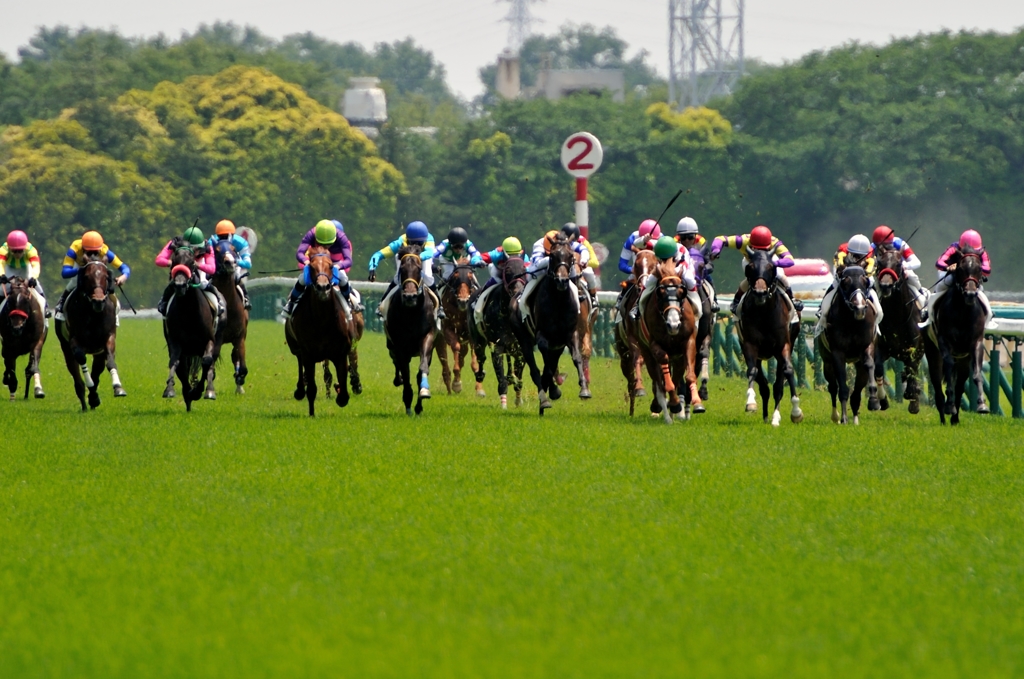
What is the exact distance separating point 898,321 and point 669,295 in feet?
8.51

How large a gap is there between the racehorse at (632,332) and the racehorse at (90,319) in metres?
4.72

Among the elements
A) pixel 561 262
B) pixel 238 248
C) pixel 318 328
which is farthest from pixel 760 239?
pixel 238 248

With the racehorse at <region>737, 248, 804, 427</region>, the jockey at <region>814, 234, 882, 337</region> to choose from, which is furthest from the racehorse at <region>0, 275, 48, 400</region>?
the jockey at <region>814, 234, 882, 337</region>

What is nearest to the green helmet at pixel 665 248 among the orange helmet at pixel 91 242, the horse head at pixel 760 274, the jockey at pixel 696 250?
the horse head at pixel 760 274

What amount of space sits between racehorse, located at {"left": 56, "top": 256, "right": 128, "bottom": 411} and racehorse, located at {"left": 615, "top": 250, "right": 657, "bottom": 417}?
186 inches

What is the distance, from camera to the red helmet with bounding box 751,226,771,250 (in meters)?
15.1

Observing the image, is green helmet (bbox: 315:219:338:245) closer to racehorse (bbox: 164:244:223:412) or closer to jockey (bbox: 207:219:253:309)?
racehorse (bbox: 164:244:223:412)

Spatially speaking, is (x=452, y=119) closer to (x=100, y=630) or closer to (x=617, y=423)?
(x=617, y=423)

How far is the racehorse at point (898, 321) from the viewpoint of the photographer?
1585 centimetres

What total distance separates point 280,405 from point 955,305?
21.8 feet

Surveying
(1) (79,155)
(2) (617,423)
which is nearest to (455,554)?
(2) (617,423)

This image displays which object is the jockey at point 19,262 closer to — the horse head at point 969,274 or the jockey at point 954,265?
the jockey at point 954,265

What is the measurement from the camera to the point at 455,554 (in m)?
8.40

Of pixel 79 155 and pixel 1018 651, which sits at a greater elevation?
pixel 79 155
